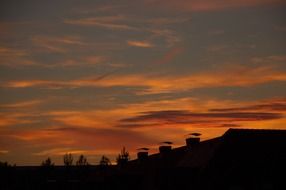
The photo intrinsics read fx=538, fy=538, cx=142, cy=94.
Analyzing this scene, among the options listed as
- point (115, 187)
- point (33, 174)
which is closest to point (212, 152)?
point (115, 187)

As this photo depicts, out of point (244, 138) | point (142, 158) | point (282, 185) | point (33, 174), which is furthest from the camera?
point (33, 174)

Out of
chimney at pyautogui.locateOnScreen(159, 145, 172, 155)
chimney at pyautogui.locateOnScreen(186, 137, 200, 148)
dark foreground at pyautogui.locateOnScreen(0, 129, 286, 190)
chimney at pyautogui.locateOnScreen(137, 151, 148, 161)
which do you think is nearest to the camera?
dark foreground at pyautogui.locateOnScreen(0, 129, 286, 190)

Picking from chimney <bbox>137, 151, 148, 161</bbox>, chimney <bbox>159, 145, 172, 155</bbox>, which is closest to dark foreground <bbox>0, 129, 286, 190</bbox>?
chimney <bbox>159, 145, 172, 155</bbox>

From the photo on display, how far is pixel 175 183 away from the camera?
46.5 metres

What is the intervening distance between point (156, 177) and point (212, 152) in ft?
18.6

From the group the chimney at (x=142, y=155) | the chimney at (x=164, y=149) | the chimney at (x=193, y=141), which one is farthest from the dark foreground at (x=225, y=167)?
the chimney at (x=142, y=155)

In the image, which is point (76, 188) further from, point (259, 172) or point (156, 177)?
point (259, 172)

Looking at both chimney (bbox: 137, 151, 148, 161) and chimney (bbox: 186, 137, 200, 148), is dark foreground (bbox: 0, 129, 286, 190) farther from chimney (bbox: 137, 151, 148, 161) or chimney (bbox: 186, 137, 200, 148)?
chimney (bbox: 137, 151, 148, 161)

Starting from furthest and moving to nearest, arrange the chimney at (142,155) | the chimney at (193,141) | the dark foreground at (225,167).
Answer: the chimney at (142,155) < the chimney at (193,141) < the dark foreground at (225,167)

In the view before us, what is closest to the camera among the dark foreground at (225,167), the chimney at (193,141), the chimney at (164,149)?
the dark foreground at (225,167)

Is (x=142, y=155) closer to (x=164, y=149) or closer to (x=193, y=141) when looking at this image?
(x=164, y=149)

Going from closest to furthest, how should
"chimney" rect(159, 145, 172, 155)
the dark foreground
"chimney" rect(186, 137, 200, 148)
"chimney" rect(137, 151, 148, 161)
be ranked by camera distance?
the dark foreground → "chimney" rect(186, 137, 200, 148) → "chimney" rect(159, 145, 172, 155) → "chimney" rect(137, 151, 148, 161)

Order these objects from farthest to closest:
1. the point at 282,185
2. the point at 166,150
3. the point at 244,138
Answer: the point at 166,150
the point at 244,138
the point at 282,185

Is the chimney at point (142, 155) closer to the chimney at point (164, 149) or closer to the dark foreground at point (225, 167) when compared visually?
the chimney at point (164, 149)
